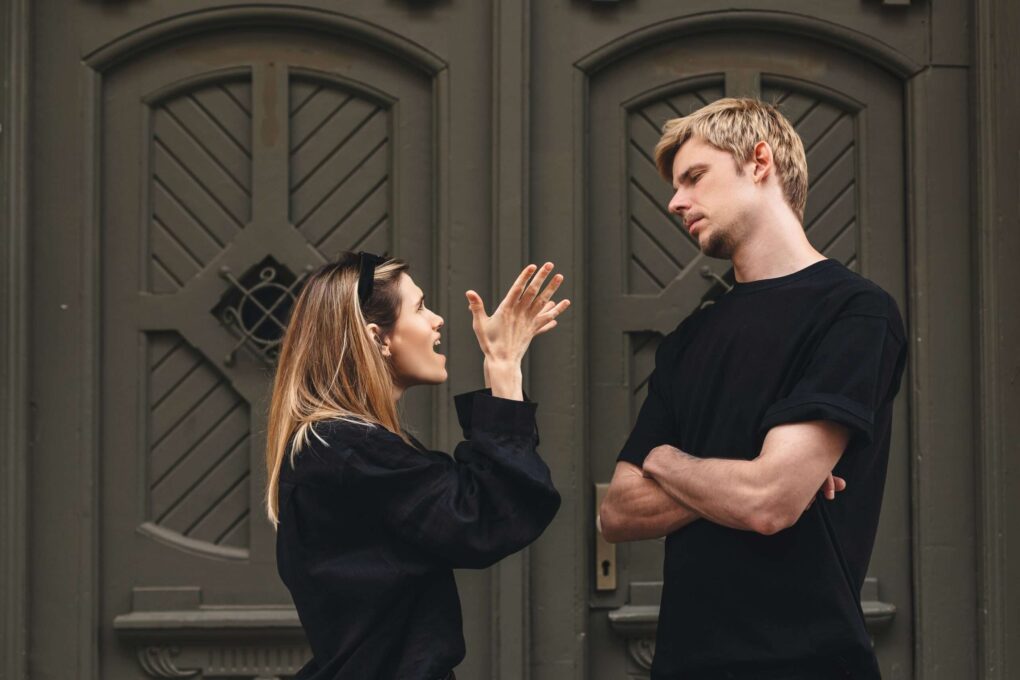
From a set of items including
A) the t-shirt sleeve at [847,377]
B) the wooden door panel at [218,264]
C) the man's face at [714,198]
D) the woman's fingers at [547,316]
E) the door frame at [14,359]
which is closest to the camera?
the t-shirt sleeve at [847,377]

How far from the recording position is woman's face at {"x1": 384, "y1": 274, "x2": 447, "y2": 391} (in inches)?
125

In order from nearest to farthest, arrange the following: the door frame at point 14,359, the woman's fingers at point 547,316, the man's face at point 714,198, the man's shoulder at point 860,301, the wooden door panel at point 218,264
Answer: the man's shoulder at point 860,301 < the woman's fingers at point 547,316 < the man's face at point 714,198 < the door frame at point 14,359 < the wooden door panel at point 218,264

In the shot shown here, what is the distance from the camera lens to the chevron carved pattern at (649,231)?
4.61 meters

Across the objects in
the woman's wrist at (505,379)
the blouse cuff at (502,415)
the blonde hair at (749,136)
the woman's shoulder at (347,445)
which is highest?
the blonde hair at (749,136)

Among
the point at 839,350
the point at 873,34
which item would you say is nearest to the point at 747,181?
the point at 839,350

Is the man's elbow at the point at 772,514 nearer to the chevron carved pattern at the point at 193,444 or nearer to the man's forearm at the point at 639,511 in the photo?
the man's forearm at the point at 639,511

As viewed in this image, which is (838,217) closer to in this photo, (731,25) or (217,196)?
(731,25)

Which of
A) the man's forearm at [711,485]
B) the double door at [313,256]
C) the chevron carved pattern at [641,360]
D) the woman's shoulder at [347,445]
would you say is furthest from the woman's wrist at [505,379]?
the chevron carved pattern at [641,360]

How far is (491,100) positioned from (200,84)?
0.97 metres

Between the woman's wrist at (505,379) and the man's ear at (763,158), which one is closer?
the woman's wrist at (505,379)

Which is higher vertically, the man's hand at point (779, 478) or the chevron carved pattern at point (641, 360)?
the chevron carved pattern at point (641, 360)

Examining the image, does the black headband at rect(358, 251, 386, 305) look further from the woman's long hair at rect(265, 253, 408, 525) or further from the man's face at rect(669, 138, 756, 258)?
the man's face at rect(669, 138, 756, 258)

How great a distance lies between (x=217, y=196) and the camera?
4.55 metres

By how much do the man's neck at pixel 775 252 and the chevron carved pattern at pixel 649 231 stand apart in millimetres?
1375
